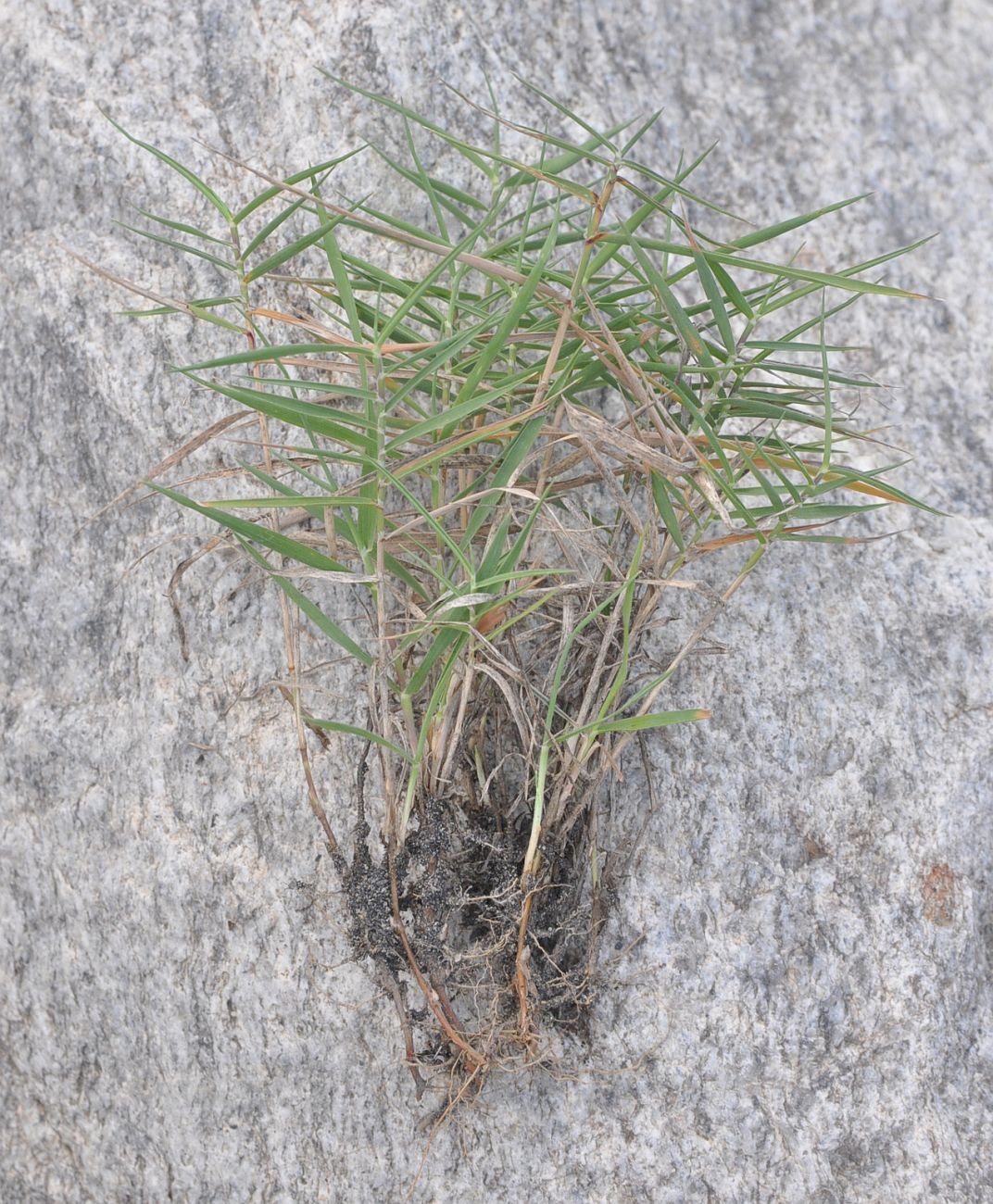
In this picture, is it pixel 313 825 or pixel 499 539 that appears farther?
pixel 313 825

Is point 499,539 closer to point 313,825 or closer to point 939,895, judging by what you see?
point 313,825

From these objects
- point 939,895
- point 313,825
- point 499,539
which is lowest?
point 939,895

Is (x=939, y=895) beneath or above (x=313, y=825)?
beneath

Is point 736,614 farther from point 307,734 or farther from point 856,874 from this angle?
point 307,734

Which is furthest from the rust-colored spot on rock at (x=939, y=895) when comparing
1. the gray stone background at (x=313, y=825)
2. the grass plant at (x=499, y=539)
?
the grass plant at (x=499, y=539)

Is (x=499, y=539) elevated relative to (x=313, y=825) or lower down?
elevated

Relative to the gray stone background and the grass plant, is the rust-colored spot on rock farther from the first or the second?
the grass plant

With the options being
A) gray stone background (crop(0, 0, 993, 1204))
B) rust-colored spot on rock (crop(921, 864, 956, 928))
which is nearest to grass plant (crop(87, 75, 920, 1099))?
gray stone background (crop(0, 0, 993, 1204))

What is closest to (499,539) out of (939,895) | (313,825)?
(313,825)
